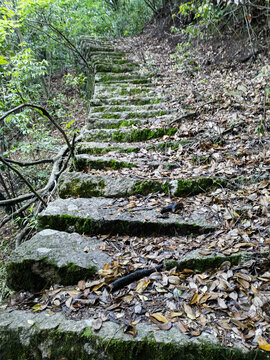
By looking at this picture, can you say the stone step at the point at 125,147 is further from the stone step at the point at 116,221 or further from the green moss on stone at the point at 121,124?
the stone step at the point at 116,221

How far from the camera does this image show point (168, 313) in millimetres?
1693

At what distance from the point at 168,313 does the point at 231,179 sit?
1.69m

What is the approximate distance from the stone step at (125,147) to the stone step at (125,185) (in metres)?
0.84

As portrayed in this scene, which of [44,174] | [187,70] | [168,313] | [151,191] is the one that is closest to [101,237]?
[151,191]

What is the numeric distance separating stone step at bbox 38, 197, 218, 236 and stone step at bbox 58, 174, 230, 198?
31cm

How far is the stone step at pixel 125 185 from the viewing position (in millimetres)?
2834

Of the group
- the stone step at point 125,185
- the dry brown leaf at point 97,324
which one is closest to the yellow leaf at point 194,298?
the dry brown leaf at point 97,324

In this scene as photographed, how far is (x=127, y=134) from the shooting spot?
431 cm

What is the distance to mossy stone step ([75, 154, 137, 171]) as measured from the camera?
347 cm

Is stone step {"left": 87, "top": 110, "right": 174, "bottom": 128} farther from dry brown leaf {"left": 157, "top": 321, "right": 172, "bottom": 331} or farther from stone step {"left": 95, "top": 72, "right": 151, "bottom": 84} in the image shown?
dry brown leaf {"left": 157, "top": 321, "right": 172, "bottom": 331}

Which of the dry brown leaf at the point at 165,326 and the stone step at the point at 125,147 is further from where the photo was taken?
the stone step at the point at 125,147

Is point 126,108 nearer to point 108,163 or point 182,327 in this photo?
point 108,163

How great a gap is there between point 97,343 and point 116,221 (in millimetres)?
1150

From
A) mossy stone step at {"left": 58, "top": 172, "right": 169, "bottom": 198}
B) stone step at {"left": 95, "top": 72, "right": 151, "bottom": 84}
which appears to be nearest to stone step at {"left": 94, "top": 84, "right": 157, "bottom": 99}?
stone step at {"left": 95, "top": 72, "right": 151, "bottom": 84}
